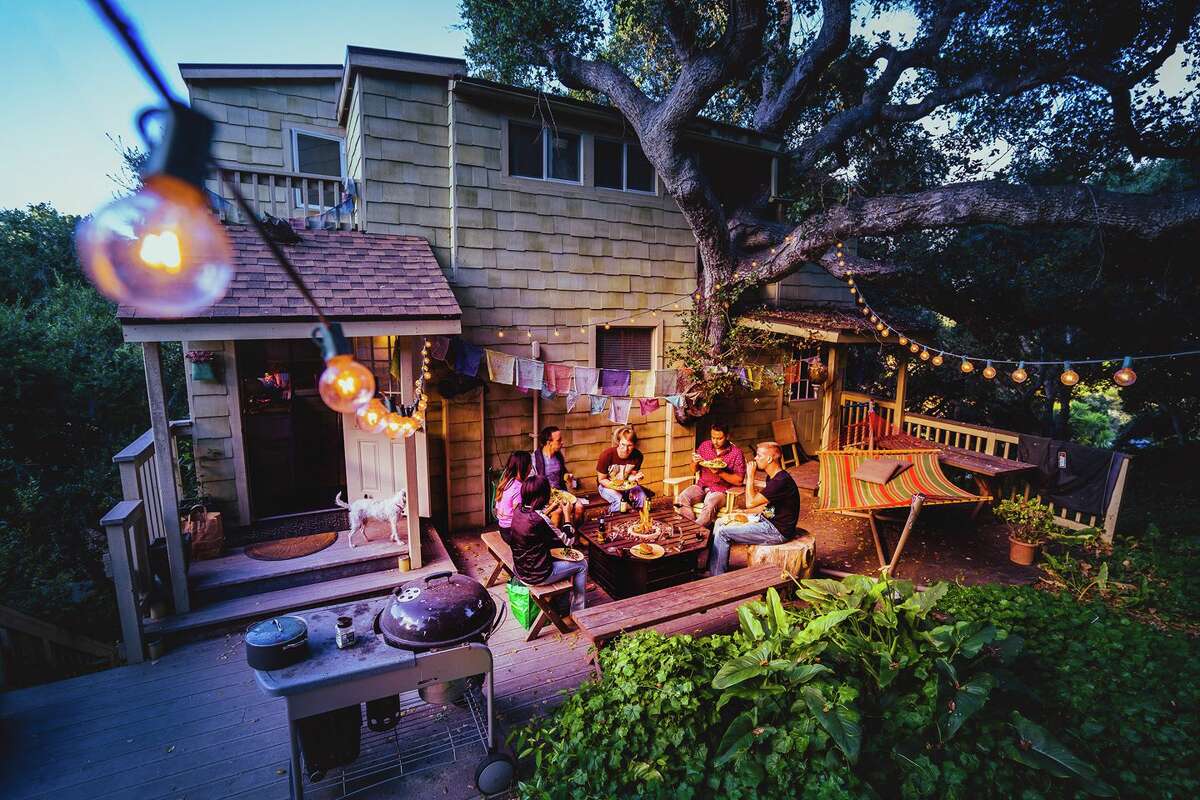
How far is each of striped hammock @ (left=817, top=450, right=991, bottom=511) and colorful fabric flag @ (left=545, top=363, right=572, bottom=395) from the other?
368cm

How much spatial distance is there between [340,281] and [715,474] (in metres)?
5.30

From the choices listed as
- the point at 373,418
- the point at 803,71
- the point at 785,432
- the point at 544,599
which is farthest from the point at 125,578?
the point at 803,71

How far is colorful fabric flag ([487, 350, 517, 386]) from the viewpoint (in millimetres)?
6629

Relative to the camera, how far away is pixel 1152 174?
46.7 feet

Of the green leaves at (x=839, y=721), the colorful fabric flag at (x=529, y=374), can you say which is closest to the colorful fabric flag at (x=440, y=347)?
the colorful fabric flag at (x=529, y=374)

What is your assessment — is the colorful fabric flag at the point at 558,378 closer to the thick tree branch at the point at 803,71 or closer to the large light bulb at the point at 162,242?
the large light bulb at the point at 162,242

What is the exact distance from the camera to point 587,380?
23.4 ft

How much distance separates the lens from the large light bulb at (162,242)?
168 cm

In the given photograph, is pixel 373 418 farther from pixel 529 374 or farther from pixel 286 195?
pixel 286 195

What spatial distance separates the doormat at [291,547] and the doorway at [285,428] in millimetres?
945

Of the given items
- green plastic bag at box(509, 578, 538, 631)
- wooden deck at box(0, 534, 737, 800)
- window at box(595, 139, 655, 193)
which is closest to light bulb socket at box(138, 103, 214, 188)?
wooden deck at box(0, 534, 737, 800)

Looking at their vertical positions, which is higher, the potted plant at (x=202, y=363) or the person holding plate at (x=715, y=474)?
the potted plant at (x=202, y=363)

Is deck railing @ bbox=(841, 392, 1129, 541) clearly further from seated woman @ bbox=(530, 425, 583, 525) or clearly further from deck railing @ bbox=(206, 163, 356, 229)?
deck railing @ bbox=(206, 163, 356, 229)

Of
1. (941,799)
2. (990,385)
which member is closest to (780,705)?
(941,799)
